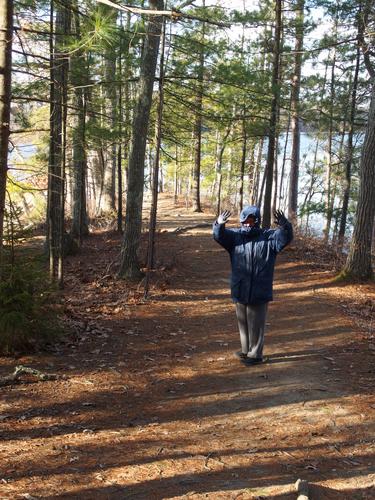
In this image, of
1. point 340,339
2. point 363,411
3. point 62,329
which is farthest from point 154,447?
point 340,339

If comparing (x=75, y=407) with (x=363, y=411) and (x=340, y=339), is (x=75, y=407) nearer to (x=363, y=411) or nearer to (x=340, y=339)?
(x=363, y=411)

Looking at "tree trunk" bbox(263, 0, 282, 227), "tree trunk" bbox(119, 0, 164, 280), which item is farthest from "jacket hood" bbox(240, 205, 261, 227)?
"tree trunk" bbox(263, 0, 282, 227)

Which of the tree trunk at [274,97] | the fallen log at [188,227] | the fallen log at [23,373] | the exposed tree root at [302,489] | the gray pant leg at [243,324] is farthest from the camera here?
the fallen log at [188,227]

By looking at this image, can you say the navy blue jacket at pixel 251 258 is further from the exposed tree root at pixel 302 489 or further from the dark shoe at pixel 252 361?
the exposed tree root at pixel 302 489

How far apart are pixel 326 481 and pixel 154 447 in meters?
1.51

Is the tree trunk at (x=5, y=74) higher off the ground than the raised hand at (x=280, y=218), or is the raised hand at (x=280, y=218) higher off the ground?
the tree trunk at (x=5, y=74)

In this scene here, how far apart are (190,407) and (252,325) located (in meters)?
1.51

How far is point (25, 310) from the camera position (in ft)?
21.0

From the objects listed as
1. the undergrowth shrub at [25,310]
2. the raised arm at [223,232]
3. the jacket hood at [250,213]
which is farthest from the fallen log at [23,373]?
the jacket hood at [250,213]

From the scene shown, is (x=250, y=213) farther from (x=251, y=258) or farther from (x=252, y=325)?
(x=252, y=325)

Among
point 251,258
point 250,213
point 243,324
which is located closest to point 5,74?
point 250,213

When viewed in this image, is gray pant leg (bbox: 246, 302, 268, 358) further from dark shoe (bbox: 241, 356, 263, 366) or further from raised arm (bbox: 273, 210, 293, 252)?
raised arm (bbox: 273, 210, 293, 252)

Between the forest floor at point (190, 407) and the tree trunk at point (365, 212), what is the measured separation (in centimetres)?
163

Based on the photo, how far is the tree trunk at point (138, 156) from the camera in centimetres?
1058
